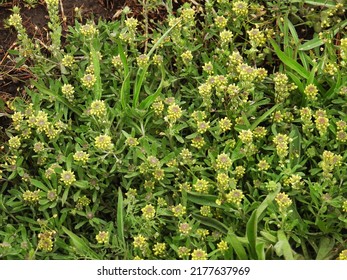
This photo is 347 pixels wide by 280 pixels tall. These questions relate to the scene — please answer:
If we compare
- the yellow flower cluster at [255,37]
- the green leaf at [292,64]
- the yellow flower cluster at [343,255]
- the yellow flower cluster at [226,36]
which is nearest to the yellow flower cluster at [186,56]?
the yellow flower cluster at [226,36]

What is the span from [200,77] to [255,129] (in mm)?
407

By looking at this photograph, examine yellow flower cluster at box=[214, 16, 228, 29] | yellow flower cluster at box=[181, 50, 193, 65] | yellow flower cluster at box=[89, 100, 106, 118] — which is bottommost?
yellow flower cluster at box=[89, 100, 106, 118]

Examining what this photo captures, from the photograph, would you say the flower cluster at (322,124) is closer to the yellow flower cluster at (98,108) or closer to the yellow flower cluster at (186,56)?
the yellow flower cluster at (186,56)

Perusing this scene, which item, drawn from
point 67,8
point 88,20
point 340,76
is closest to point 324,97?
point 340,76

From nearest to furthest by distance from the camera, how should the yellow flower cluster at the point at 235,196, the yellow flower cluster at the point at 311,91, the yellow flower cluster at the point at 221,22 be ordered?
the yellow flower cluster at the point at 235,196, the yellow flower cluster at the point at 311,91, the yellow flower cluster at the point at 221,22

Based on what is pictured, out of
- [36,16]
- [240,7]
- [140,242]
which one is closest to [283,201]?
[140,242]

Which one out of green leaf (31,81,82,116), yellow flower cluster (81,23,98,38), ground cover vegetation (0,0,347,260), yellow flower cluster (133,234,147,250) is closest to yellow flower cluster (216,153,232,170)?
ground cover vegetation (0,0,347,260)

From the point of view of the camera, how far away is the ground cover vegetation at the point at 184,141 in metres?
2.91

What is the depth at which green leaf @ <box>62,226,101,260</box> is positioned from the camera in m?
2.90

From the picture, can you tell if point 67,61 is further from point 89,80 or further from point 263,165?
point 263,165

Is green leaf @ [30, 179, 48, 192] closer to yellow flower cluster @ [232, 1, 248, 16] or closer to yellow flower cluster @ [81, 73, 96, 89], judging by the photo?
yellow flower cluster @ [81, 73, 96, 89]

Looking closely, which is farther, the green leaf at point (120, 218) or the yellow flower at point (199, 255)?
the green leaf at point (120, 218)

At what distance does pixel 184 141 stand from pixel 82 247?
692 mm

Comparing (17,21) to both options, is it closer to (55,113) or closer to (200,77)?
(55,113)
